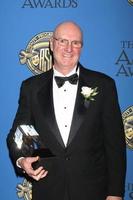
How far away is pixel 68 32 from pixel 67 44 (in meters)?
0.07

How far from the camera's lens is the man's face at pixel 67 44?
1.92m

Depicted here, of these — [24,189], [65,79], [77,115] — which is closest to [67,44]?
[65,79]

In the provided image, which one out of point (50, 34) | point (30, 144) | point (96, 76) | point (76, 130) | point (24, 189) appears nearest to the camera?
point (30, 144)

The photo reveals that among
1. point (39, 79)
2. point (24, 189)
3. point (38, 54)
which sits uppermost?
point (38, 54)

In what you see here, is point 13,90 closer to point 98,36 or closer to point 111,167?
point 98,36

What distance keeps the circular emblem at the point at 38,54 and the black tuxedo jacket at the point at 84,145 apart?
380mm

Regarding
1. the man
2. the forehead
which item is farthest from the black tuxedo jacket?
the forehead

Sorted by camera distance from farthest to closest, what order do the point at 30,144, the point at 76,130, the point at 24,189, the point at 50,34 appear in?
the point at 24,189, the point at 50,34, the point at 76,130, the point at 30,144

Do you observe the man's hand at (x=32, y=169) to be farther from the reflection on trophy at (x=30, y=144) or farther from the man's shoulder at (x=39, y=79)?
the man's shoulder at (x=39, y=79)

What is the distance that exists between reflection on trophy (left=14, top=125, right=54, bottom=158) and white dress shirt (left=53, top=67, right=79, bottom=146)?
207 millimetres

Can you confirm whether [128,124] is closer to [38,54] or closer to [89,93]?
[89,93]

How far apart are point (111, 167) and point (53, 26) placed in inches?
43.1

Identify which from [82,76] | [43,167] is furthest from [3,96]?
[43,167]

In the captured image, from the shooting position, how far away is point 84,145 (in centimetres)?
190
